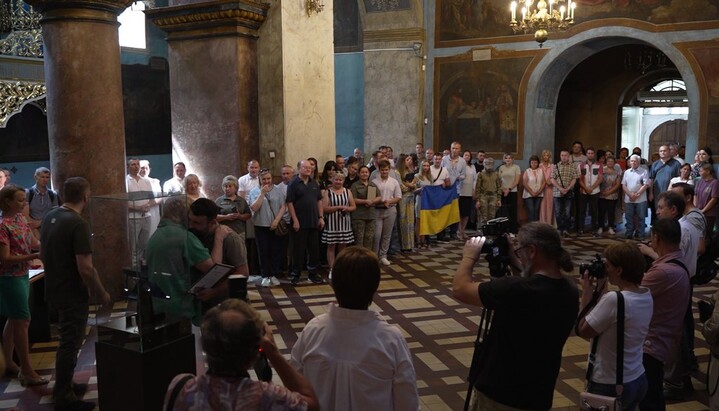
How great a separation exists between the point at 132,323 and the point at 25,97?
11683 mm

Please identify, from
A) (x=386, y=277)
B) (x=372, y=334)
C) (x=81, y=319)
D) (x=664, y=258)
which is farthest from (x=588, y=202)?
(x=372, y=334)

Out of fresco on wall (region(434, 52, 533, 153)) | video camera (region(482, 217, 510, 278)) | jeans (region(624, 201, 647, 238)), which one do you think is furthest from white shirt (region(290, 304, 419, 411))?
fresco on wall (region(434, 52, 533, 153))

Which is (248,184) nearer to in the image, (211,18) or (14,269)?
(211,18)

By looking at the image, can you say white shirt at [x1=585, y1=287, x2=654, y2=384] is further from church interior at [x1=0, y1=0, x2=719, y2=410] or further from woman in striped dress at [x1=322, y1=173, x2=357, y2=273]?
woman in striped dress at [x1=322, y1=173, x2=357, y2=273]

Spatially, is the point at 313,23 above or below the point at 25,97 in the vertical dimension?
above

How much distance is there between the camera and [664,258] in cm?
450

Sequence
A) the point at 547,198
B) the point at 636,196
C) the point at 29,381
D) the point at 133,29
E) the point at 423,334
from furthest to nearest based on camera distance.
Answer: the point at 133,29 → the point at 547,198 → the point at 636,196 → the point at 423,334 → the point at 29,381

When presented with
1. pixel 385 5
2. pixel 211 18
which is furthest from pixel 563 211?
pixel 211 18

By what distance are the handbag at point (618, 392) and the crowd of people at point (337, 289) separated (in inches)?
0.6

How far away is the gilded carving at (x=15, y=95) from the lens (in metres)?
13.5

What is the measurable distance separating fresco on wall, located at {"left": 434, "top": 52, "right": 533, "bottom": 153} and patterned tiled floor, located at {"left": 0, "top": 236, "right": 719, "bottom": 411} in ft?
23.1

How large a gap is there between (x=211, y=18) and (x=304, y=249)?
3.75 m

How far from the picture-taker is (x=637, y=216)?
43.2ft

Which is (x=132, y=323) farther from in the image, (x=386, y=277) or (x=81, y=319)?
(x=386, y=277)
